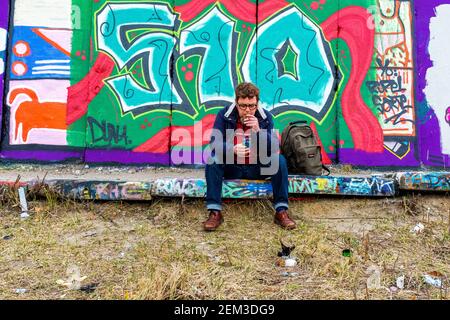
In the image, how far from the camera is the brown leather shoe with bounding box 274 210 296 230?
3.87 metres

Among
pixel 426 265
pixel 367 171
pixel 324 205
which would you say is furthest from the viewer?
pixel 367 171

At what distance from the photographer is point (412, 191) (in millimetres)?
4430

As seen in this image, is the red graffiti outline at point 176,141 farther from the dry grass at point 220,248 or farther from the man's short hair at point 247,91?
the man's short hair at point 247,91

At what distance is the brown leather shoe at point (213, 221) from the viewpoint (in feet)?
12.6

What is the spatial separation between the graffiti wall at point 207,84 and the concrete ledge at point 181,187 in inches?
43.9

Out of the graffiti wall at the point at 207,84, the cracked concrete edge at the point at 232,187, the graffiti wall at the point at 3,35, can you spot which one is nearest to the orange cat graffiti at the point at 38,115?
the graffiti wall at the point at 207,84

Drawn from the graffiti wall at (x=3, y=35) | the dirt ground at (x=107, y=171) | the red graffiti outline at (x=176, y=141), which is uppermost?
the graffiti wall at (x=3, y=35)

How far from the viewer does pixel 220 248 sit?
3.53 m

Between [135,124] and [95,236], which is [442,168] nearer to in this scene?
[135,124]

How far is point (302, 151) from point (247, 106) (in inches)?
33.5

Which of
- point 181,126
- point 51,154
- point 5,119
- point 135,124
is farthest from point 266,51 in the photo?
point 5,119

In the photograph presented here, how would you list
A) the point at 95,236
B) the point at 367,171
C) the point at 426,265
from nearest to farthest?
the point at 426,265 < the point at 95,236 < the point at 367,171

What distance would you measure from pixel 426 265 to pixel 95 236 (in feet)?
9.19

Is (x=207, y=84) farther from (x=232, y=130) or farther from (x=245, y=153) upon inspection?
(x=245, y=153)
